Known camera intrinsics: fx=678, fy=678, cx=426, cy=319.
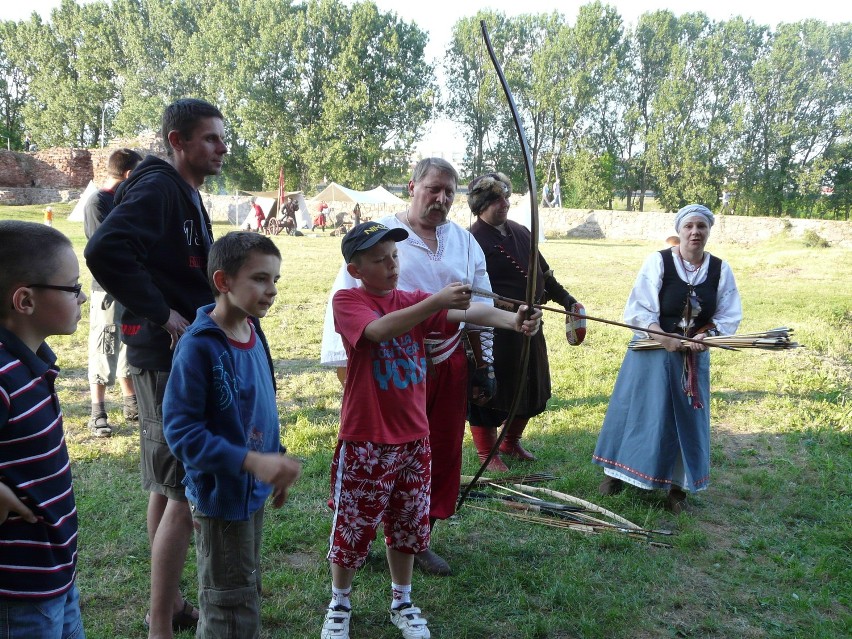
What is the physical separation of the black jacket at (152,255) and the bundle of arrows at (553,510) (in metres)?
2.31

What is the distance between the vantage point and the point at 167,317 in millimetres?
2293

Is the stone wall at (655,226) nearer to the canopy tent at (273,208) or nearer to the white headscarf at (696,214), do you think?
the canopy tent at (273,208)

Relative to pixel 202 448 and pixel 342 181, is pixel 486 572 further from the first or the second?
pixel 342 181

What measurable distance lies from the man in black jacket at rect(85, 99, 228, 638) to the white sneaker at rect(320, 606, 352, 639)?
0.59 m

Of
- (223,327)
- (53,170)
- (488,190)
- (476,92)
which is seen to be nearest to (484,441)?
(488,190)

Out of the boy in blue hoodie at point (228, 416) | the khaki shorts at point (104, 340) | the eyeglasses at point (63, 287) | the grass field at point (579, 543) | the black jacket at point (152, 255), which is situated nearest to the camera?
the eyeglasses at point (63, 287)

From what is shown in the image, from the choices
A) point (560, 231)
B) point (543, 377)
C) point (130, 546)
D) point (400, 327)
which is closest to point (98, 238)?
point (400, 327)

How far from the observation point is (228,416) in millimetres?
1955

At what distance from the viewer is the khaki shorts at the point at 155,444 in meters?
2.35

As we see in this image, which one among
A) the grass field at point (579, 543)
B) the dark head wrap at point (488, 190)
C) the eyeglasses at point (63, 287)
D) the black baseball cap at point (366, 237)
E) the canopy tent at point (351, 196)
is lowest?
the grass field at point (579, 543)

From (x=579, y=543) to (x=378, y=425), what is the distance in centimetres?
169

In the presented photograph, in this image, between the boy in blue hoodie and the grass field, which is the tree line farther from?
the boy in blue hoodie

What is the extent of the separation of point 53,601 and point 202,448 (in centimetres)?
48

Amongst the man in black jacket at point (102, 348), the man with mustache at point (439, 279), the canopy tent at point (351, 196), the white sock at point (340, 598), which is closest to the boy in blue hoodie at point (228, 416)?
the white sock at point (340, 598)
